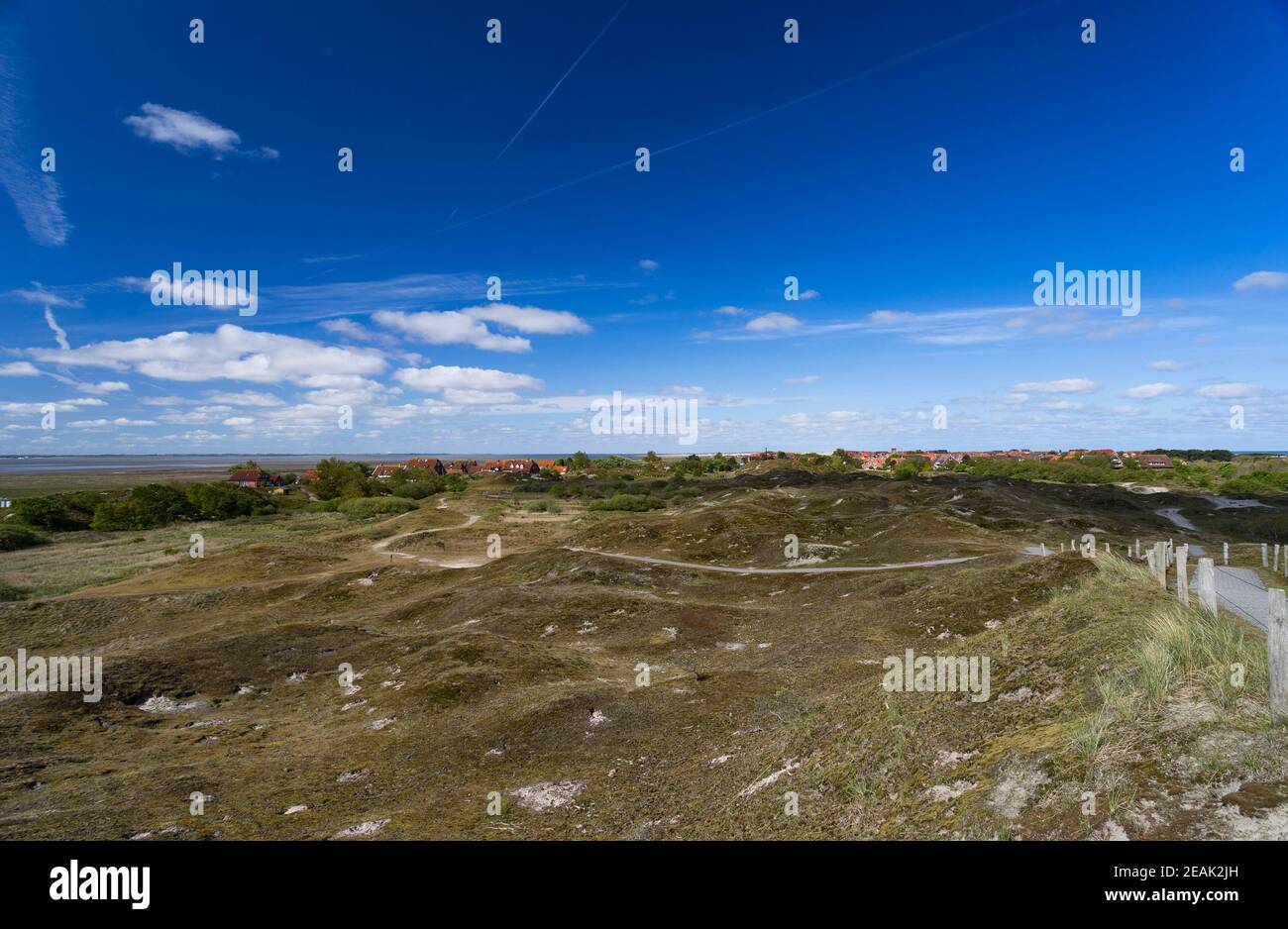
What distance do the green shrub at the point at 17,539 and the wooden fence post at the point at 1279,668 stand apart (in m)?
117

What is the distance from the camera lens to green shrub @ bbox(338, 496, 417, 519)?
107856mm

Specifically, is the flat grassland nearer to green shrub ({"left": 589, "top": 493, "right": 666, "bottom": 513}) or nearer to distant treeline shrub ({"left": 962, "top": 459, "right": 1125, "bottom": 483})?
green shrub ({"left": 589, "top": 493, "right": 666, "bottom": 513})

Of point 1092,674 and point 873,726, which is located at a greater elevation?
point 1092,674

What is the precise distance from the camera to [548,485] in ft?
477

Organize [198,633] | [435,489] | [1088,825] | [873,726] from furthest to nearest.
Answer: [435,489] → [198,633] → [873,726] → [1088,825]

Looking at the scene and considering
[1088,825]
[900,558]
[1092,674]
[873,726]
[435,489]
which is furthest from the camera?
[435,489]

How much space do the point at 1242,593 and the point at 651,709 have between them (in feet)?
87.3

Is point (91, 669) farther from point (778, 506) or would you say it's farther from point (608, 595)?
point (778, 506)

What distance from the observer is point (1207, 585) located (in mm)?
13531

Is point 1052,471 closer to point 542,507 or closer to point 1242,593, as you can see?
point 542,507

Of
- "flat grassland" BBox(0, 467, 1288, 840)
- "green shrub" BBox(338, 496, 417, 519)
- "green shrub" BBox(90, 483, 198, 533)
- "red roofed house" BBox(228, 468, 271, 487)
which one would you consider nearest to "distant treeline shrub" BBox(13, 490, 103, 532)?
"green shrub" BBox(90, 483, 198, 533)
